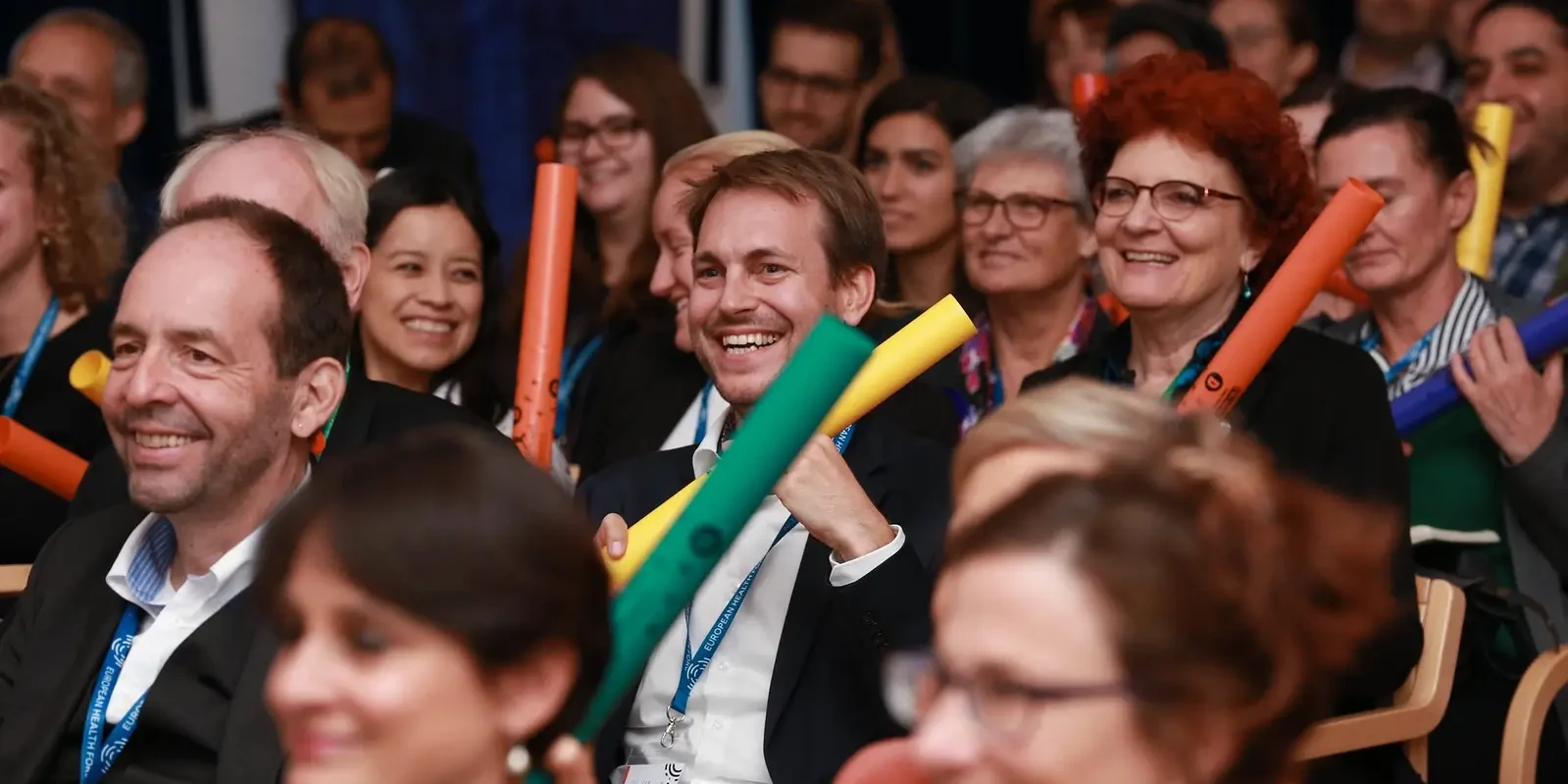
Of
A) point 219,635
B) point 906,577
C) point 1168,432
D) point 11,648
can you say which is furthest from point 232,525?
point 1168,432

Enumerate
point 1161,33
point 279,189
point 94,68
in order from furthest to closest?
point 94,68
point 1161,33
point 279,189

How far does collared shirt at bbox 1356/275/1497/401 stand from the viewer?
3355 mm

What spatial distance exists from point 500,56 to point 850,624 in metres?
3.50

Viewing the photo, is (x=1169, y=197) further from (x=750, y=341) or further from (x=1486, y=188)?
(x=1486, y=188)

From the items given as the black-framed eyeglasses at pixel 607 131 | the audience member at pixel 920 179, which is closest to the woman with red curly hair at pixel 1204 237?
the audience member at pixel 920 179

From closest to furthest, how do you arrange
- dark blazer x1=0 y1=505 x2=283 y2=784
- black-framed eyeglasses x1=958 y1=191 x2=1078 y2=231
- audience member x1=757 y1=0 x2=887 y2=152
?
dark blazer x1=0 y1=505 x2=283 y2=784 < black-framed eyeglasses x1=958 y1=191 x2=1078 y2=231 < audience member x1=757 y1=0 x2=887 y2=152

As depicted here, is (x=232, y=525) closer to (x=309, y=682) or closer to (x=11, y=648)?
(x=11, y=648)

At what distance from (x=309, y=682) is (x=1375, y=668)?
5.32ft

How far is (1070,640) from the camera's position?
129 cm

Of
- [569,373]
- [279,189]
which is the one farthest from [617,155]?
[279,189]

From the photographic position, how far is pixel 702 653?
97.0 inches

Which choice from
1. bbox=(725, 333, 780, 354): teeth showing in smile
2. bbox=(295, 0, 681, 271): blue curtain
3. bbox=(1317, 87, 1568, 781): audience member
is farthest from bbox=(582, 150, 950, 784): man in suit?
bbox=(295, 0, 681, 271): blue curtain

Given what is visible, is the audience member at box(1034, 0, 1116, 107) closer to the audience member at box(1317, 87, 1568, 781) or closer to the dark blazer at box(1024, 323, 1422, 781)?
the audience member at box(1317, 87, 1568, 781)

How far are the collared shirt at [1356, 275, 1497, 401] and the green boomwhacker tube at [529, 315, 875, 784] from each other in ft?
6.65
